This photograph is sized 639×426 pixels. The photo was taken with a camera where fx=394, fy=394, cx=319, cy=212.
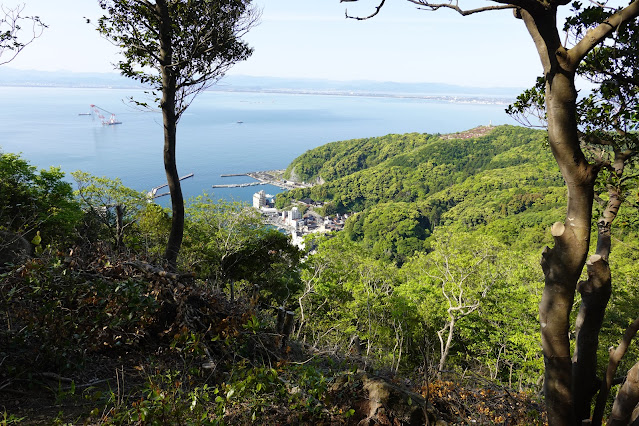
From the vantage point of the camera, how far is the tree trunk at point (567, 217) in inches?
79.0

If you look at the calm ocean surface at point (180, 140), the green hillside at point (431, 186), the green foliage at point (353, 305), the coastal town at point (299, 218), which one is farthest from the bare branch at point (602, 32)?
the coastal town at point (299, 218)

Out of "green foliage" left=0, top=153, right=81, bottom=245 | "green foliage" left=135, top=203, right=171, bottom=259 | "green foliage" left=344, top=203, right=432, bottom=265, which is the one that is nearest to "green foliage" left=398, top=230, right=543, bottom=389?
"green foliage" left=135, top=203, right=171, bottom=259

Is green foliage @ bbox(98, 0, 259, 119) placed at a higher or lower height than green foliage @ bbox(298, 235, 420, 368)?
higher

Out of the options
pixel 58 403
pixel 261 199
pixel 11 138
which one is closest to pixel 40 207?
pixel 58 403

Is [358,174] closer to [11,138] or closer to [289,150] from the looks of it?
[289,150]

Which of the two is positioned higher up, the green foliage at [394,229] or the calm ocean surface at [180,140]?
the calm ocean surface at [180,140]

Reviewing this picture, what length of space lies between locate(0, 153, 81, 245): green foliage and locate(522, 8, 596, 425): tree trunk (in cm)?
1301

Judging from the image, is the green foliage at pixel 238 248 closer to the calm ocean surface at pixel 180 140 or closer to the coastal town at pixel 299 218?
the calm ocean surface at pixel 180 140

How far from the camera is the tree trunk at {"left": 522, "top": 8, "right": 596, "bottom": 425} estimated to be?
79.0 inches

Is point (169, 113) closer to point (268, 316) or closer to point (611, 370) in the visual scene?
point (268, 316)

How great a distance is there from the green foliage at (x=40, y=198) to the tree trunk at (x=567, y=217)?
1301 cm

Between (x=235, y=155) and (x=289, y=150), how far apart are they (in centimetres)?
2146

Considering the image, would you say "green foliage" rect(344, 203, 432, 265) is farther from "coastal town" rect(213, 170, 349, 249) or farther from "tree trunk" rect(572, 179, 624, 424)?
"tree trunk" rect(572, 179, 624, 424)

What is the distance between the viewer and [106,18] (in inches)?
253
